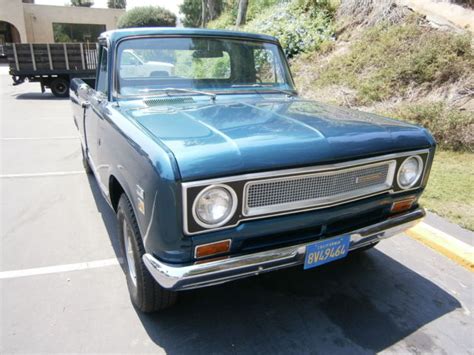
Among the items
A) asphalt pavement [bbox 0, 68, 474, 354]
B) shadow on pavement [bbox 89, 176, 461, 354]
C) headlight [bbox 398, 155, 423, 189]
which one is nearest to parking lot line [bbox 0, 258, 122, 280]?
asphalt pavement [bbox 0, 68, 474, 354]

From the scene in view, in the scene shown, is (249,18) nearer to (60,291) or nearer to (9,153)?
(9,153)

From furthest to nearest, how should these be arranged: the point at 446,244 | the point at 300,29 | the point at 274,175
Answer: the point at 300,29 < the point at 446,244 < the point at 274,175

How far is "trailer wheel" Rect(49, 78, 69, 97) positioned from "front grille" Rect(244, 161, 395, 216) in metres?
13.6

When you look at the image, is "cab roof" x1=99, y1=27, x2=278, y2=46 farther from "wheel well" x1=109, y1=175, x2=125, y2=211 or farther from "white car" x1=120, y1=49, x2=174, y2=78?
"wheel well" x1=109, y1=175, x2=125, y2=211

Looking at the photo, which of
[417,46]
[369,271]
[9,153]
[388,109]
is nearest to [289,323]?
[369,271]

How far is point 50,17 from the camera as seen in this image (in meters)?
30.8

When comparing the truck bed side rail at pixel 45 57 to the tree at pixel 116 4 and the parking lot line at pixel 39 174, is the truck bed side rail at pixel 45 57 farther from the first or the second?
the tree at pixel 116 4

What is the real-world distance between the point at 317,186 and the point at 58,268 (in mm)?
2247

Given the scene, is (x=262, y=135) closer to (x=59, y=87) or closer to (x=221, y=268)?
(x=221, y=268)

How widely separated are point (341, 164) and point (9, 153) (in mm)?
6200

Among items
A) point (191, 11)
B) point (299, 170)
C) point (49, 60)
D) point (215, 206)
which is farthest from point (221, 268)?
point (191, 11)

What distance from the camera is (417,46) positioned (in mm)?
7641

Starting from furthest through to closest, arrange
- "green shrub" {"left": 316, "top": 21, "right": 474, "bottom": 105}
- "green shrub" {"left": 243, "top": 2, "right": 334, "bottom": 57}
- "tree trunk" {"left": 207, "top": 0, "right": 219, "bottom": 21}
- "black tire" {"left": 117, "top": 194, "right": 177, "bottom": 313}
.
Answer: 1. "tree trunk" {"left": 207, "top": 0, "right": 219, "bottom": 21}
2. "green shrub" {"left": 243, "top": 2, "right": 334, "bottom": 57}
3. "green shrub" {"left": 316, "top": 21, "right": 474, "bottom": 105}
4. "black tire" {"left": 117, "top": 194, "right": 177, "bottom": 313}

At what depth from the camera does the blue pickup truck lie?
6.24 ft
